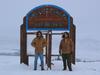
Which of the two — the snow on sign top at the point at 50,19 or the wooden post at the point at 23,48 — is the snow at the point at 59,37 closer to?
the wooden post at the point at 23,48

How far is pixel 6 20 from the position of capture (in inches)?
1642

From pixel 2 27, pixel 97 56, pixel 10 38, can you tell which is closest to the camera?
pixel 97 56

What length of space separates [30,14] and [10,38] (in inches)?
713

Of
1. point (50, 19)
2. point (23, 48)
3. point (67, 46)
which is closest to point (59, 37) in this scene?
point (23, 48)

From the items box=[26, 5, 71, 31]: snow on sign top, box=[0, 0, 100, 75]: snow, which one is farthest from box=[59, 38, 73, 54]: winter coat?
box=[26, 5, 71, 31]: snow on sign top

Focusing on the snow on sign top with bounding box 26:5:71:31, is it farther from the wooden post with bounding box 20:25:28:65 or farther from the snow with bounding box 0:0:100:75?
the snow with bounding box 0:0:100:75

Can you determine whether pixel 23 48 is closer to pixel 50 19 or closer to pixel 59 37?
pixel 50 19

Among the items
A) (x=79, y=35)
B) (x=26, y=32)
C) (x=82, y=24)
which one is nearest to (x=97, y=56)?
(x=26, y=32)

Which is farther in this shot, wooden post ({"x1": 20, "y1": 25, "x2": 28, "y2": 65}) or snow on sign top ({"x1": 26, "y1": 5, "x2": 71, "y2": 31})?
wooden post ({"x1": 20, "y1": 25, "x2": 28, "y2": 65})

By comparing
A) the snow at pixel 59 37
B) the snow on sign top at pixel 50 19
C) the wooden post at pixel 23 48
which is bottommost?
the snow at pixel 59 37

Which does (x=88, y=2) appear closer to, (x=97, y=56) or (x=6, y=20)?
(x=6, y=20)

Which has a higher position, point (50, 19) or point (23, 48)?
point (50, 19)

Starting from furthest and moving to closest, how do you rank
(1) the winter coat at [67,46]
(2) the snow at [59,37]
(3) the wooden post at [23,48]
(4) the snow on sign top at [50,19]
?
(2) the snow at [59,37]
(3) the wooden post at [23,48]
(4) the snow on sign top at [50,19]
(1) the winter coat at [67,46]

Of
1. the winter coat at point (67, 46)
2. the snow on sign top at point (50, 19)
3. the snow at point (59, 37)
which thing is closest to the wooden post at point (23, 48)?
the snow at point (59, 37)
